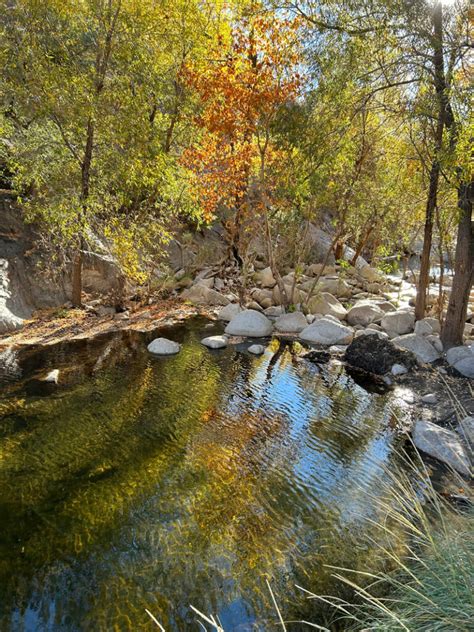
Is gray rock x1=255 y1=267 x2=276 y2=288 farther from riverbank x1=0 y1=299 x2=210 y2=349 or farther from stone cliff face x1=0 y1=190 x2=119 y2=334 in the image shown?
stone cliff face x1=0 y1=190 x2=119 y2=334

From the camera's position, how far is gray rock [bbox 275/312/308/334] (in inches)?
539

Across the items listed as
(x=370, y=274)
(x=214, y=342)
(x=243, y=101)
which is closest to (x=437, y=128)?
(x=243, y=101)

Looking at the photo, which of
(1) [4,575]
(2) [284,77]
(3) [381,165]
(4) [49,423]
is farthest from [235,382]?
(3) [381,165]

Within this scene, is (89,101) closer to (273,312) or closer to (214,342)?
(214,342)

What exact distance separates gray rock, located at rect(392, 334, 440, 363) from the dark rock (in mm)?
439

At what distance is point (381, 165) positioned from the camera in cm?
1490

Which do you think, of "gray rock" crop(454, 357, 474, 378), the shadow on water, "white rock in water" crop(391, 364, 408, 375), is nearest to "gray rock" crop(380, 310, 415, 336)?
"white rock in water" crop(391, 364, 408, 375)

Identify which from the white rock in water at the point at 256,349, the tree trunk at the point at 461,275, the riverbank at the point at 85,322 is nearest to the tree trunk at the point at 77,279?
the riverbank at the point at 85,322

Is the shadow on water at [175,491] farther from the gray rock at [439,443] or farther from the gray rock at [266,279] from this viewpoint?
the gray rock at [266,279]

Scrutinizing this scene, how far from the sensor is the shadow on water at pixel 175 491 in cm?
412

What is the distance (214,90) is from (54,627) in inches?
501

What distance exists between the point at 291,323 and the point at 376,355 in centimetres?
355

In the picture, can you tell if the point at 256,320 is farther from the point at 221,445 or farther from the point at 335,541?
the point at 335,541

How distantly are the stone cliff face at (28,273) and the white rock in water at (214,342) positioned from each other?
166 inches
